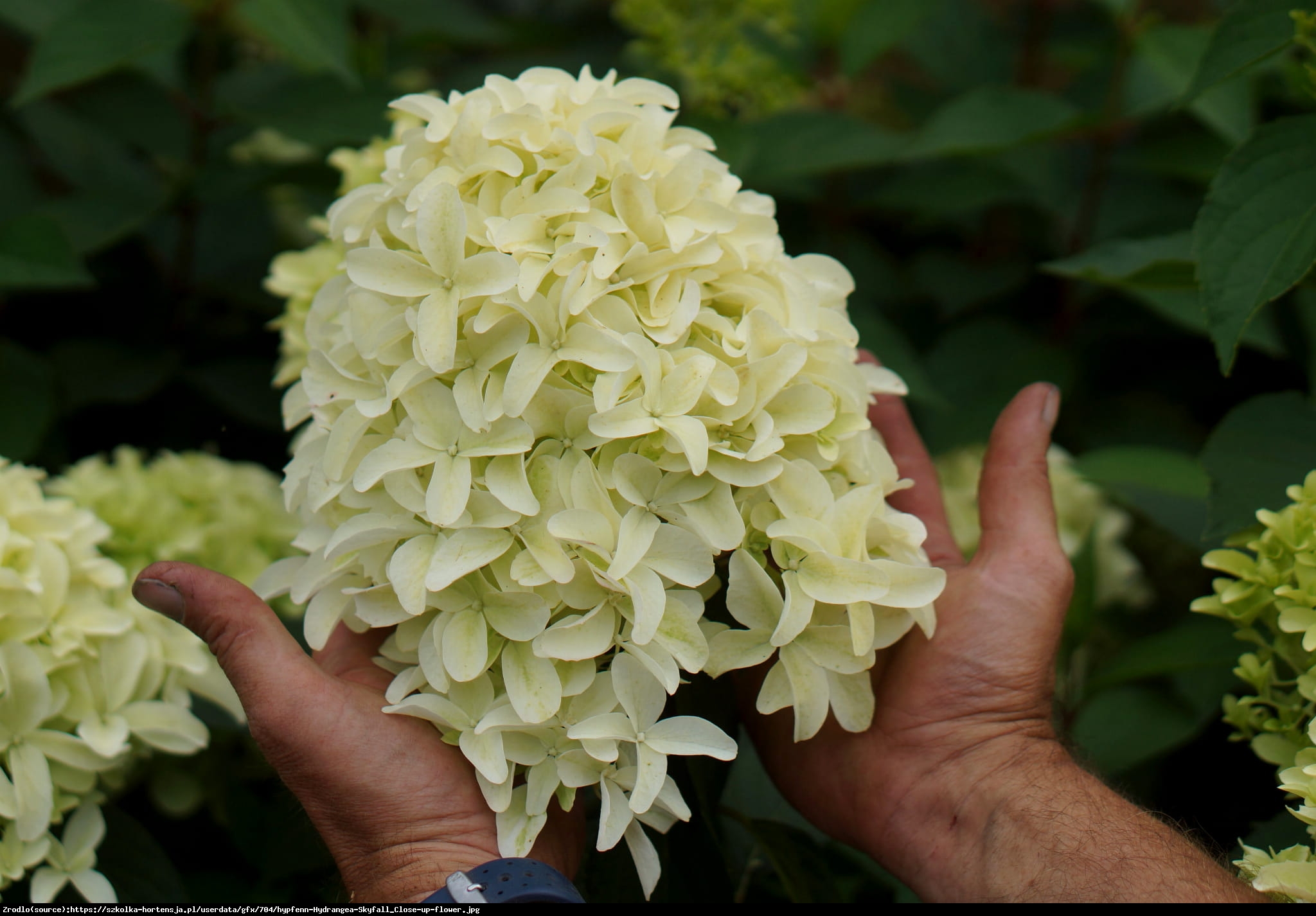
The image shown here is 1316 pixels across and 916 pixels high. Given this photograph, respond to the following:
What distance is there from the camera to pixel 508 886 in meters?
0.83

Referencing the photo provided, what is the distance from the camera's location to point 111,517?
1.27 meters

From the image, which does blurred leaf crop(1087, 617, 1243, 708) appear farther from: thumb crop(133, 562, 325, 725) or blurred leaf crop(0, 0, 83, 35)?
blurred leaf crop(0, 0, 83, 35)

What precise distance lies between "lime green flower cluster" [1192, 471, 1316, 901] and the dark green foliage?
7cm

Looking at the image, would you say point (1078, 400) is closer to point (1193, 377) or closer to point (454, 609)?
point (1193, 377)

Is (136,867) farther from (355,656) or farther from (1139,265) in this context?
(1139,265)

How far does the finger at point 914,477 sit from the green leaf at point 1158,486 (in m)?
0.20

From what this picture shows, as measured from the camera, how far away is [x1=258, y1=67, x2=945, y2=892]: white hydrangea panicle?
83 cm

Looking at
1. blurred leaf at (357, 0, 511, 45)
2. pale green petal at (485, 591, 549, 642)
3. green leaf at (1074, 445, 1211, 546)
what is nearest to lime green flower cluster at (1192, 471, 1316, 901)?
green leaf at (1074, 445, 1211, 546)

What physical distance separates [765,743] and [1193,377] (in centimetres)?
120

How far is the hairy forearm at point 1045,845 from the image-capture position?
86cm

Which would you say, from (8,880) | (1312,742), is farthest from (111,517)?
(1312,742)

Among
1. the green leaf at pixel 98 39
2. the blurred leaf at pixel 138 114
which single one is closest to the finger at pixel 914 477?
the green leaf at pixel 98 39

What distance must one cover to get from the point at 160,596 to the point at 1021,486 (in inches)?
34.1

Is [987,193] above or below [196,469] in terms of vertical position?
above
